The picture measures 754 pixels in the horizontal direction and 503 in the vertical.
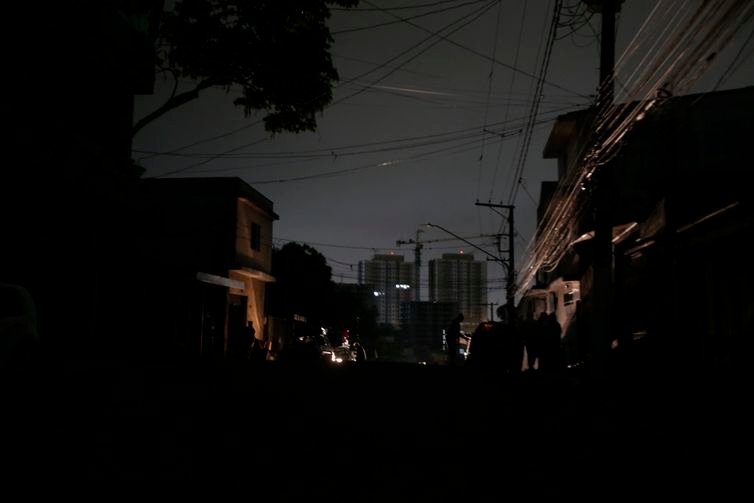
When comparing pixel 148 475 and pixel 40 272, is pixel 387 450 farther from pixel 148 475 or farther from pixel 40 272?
pixel 40 272

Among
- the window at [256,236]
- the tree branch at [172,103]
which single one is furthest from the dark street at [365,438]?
the window at [256,236]

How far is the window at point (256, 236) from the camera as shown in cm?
3750

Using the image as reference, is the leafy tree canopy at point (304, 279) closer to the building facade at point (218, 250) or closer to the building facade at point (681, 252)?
the building facade at point (218, 250)

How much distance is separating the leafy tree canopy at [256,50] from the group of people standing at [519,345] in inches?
328

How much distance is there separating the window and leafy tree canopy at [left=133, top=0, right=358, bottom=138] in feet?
63.5

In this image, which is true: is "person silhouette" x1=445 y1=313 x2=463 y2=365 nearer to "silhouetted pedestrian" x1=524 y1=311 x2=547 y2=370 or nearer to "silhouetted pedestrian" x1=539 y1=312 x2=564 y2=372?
"silhouetted pedestrian" x1=524 y1=311 x2=547 y2=370

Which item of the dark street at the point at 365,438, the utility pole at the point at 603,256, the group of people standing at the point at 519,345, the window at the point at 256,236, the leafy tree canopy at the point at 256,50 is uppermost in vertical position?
the leafy tree canopy at the point at 256,50

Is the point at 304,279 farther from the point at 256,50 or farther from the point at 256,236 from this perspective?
the point at 256,50

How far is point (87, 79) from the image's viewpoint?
62.0ft

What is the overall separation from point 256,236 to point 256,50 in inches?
826

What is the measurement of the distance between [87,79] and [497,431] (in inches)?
575

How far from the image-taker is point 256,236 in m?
37.9

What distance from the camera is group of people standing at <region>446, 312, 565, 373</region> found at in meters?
20.5

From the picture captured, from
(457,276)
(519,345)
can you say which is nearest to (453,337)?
(519,345)
